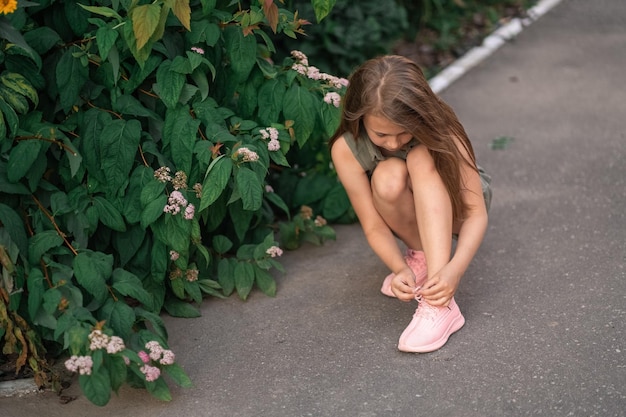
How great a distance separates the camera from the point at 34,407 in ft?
9.53

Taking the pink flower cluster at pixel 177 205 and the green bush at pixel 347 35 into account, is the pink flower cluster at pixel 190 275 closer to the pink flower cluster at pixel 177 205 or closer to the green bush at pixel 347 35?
the pink flower cluster at pixel 177 205

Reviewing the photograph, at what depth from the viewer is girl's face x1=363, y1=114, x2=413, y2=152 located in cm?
293

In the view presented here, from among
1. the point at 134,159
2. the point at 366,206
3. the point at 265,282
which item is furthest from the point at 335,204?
the point at 134,159

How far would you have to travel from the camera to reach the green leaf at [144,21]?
2.84 meters

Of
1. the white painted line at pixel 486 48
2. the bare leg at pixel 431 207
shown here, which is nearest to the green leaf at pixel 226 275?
the bare leg at pixel 431 207

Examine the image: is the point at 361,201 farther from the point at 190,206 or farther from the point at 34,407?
the point at 34,407

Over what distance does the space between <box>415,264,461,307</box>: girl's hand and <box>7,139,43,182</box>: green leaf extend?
1.28 metres

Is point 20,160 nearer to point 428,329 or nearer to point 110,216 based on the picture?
point 110,216

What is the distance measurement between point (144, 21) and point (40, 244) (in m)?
0.75

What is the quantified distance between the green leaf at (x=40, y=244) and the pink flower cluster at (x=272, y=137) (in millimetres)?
739

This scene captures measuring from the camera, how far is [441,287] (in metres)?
3.02

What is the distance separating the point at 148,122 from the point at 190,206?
397 millimetres

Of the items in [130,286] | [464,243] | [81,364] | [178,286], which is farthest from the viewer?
[178,286]

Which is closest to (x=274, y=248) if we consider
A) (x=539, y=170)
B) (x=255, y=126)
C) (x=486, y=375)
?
(x=255, y=126)
